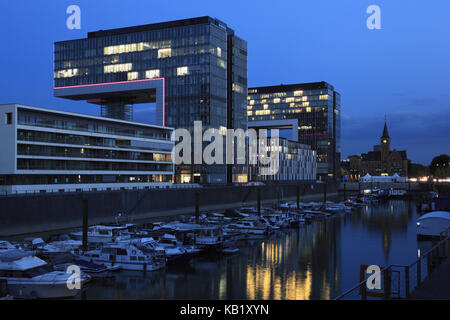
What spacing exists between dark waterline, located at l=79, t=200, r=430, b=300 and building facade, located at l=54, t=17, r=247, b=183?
6931 centimetres

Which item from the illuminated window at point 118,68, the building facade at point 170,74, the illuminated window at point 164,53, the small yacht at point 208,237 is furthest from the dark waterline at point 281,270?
the illuminated window at point 118,68

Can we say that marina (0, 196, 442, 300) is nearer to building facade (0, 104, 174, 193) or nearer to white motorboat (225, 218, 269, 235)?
white motorboat (225, 218, 269, 235)

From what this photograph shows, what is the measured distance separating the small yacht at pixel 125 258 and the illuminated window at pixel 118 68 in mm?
108599

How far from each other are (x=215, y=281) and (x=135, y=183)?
66051 millimetres

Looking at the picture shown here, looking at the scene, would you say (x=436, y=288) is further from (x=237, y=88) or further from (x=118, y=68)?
(x=118, y=68)

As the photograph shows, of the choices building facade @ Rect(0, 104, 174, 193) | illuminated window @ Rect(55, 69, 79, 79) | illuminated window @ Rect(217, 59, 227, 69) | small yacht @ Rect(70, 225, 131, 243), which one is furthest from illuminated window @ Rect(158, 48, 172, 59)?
small yacht @ Rect(70, 225, 131, 243)

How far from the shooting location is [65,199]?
237 feet

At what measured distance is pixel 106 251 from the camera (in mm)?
48031

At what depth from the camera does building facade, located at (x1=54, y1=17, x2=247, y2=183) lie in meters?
141

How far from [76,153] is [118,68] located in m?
65.9

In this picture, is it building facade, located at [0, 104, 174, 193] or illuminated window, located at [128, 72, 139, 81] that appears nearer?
building facade, located at [0, 104, 174, 193]

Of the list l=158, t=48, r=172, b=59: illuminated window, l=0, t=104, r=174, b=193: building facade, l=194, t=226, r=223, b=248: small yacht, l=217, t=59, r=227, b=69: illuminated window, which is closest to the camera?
l=194, t=226, r=223, b=248: small yacht

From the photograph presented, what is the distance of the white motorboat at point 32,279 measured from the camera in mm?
35719
